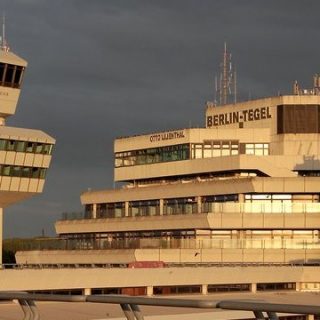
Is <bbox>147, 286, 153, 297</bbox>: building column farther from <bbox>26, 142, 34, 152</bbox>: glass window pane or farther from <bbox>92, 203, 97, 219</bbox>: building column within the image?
<bbox>92, 203, 97, 219</bbox>: building column

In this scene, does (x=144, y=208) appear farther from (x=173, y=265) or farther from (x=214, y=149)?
(x=173, y=265)

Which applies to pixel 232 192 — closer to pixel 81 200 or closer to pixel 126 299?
pixel 81 200

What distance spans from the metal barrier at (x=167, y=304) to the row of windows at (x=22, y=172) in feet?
213

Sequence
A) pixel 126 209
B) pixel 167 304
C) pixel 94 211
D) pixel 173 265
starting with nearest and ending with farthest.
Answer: pixel 167 304
pixel 173 265
pixel 126 209
pixel 94 211

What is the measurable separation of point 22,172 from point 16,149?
6.80 feet

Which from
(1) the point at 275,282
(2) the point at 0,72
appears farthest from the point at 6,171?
(1) the point at 275,282

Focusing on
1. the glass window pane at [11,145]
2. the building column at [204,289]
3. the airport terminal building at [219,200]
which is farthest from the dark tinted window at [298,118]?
the glass window pane at [11,145]

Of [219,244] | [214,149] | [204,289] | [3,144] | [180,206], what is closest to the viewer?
[3,144]

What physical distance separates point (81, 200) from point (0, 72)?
57.1 m

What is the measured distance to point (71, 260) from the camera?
5012 inches

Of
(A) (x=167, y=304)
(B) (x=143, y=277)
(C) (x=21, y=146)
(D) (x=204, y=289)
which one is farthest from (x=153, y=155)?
(A) (x=167, y=304)

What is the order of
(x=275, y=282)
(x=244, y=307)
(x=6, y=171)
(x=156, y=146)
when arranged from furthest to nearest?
(x=156, y=146), (x=275, y=282), (x=6, y=171), (x=244, y=307)

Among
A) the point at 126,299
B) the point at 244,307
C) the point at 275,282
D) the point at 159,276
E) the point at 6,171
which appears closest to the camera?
the point at 244,307

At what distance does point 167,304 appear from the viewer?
1605 cm
